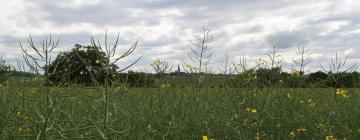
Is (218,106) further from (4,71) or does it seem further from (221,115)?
(4,71)

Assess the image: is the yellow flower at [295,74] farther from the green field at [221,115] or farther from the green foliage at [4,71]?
the green foliage at [4,71]

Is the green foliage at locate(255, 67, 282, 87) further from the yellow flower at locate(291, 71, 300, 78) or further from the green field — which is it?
the yellow flower at locate(291, 71, 300, 78)

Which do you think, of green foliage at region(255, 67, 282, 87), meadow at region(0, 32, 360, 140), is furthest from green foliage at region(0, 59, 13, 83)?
green foliage at region(255, 67, 282, 87)

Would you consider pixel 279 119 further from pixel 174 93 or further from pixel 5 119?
pixel 5 119

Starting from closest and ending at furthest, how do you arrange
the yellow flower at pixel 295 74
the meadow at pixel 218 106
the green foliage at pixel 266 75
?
the meadow at pixel 218 106, the green foliage at pixel 266 75, the yellow flower at pixel 295 74

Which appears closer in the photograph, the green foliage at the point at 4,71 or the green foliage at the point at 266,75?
the green foliage at the point at 4,71

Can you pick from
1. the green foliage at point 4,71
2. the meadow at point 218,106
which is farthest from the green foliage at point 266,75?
the green foliage at point 4,71

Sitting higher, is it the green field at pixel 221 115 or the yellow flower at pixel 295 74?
the yellow flower at pixel 295 74

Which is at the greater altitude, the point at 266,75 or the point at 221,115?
the point at 266,75

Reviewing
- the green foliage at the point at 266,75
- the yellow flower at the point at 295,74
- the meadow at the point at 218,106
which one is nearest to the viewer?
the meadow at the point at 218,106

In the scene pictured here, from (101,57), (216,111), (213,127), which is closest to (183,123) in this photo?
(213,127)

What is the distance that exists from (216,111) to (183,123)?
65 cm

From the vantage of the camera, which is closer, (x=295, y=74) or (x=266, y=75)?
(x=266, y=75)

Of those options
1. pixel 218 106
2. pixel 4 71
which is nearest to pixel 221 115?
pixel 218 106
